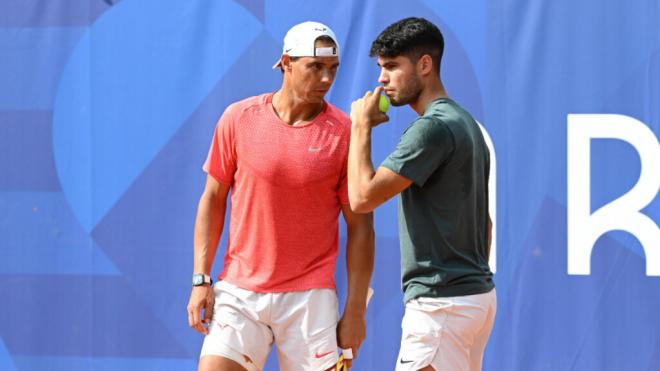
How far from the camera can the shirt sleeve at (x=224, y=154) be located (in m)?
3.53

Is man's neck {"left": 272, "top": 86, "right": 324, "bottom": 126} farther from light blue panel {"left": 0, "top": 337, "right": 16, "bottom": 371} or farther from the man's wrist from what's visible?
light blue panel {"left": 0, "top": 337, "right": 16, "bottom": 371}

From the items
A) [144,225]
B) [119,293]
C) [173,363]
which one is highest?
[144,225]

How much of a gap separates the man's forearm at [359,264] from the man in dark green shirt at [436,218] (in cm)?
38

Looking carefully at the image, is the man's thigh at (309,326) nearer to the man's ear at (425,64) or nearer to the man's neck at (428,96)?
the man's neck at (428,96)

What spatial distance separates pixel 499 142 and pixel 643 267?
2.79 feet

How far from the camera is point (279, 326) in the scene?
3.48 metres

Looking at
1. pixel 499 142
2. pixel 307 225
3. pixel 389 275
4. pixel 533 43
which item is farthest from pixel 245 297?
pixel 533 43

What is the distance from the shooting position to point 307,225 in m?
3.46

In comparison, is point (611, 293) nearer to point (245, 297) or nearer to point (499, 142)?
point (499, 142)

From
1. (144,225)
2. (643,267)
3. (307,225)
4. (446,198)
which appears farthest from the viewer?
(144,225)

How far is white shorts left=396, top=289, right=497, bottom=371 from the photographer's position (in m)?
3.02

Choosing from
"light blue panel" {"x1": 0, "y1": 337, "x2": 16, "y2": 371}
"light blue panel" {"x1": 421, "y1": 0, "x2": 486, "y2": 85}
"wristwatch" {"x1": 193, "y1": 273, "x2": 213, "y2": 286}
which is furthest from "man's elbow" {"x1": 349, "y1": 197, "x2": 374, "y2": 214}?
"light blue panel" {"x1": 0, "y1": 337, "x2": 16, "y2": 371}

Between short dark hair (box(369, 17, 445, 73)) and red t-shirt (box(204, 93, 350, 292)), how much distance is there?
17.7 inches

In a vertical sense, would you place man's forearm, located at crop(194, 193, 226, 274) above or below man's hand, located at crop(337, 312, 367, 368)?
above
